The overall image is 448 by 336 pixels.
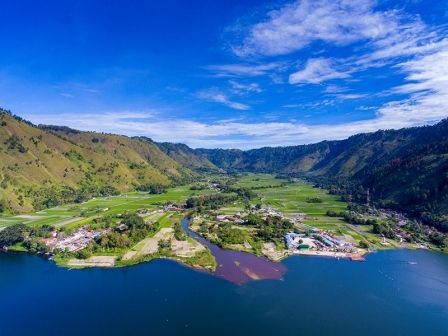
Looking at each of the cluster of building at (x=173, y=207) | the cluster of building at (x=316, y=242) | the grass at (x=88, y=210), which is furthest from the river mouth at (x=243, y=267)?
the cluster of building at (x=173, y=207)

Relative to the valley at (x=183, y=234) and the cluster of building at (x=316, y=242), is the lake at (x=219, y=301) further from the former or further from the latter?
the cluster of building at (x=316, y=242)

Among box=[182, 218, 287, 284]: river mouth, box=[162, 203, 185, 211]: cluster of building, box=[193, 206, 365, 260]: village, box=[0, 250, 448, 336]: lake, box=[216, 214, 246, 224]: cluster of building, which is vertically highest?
box=[162, 203, 185, 211]: cluster of building

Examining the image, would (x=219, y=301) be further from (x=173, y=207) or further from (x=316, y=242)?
(x=173, y=207)

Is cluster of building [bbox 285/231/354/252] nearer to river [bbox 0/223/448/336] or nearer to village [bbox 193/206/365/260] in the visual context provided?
village [bbox 193/206/365/260]

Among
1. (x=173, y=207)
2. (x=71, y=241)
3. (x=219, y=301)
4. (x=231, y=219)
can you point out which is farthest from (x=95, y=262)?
(x=173, y=207)

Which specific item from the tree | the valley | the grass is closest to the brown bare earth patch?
the valley

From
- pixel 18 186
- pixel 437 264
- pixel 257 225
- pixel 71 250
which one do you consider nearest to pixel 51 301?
pixel 71 250
